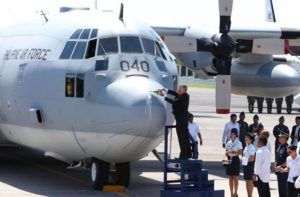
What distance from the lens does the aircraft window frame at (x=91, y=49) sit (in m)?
18.4

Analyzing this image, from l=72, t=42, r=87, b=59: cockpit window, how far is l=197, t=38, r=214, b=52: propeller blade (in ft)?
19.9

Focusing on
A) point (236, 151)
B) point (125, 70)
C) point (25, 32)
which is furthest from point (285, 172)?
point (25, 32)

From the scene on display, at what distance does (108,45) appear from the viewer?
1844 cm

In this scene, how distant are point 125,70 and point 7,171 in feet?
19.5

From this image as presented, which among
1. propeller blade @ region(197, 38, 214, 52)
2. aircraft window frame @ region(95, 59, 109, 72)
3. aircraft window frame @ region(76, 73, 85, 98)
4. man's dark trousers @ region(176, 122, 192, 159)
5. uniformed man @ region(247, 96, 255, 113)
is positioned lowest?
man's dark trousers @ region(176, 122, 192, 159)

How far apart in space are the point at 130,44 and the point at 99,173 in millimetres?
2909

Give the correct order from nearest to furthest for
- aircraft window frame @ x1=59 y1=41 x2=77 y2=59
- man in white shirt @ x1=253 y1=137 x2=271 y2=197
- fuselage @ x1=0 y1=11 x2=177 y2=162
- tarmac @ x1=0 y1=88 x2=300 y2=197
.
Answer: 1. man in white shirt @ x1=253 y1=137 x2=271 y2=197
2. fuselage @ x1=0 y1=11 x2=177 y2=162
3. tarmac @ x1=0 y1=88 x2=300 y2=197
4. aircraft window frame @ x1=59 y1=41 x2=77 y2=59

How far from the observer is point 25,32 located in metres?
21.0

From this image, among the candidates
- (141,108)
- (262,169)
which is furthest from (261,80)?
(262,169)

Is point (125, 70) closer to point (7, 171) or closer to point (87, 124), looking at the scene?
point (87, 124)

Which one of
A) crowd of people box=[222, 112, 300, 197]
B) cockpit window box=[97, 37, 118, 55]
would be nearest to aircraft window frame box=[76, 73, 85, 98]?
cockpit window box=[97, 37, 118, 55]

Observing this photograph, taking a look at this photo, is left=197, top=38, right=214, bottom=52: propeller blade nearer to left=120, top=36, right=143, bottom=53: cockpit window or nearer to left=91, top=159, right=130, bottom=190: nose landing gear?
left=120, top=36, right=143, bottom=53: cockpit window

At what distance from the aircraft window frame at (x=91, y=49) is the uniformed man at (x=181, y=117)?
6.47ft

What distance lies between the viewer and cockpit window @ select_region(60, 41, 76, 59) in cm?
1873
